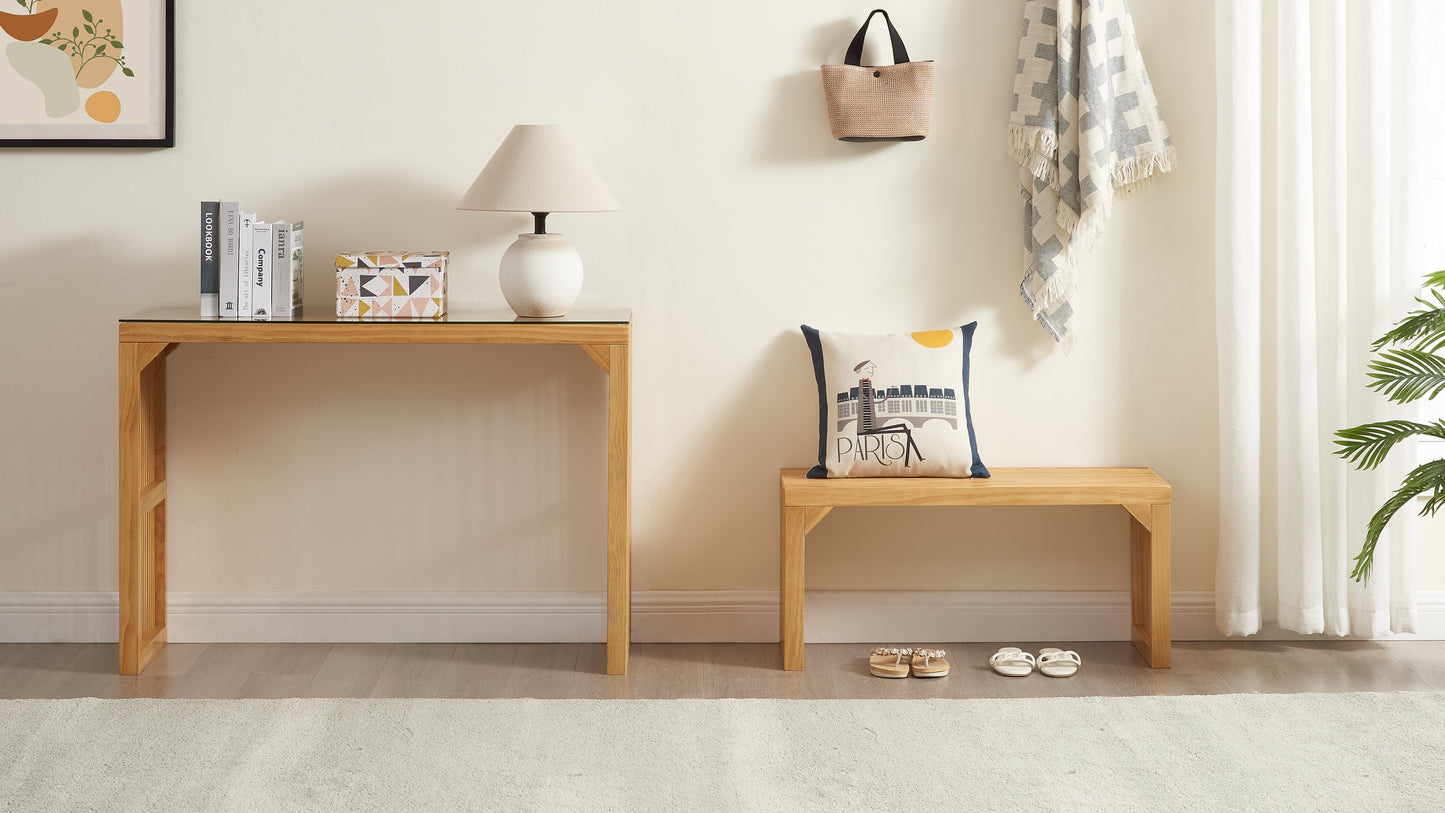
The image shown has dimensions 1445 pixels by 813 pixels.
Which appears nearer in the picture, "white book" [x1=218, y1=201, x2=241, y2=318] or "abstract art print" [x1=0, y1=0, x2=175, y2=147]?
"white book" [x1=218, y1=201, x2=241, y2=318]

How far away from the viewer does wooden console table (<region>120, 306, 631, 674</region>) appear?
2588 millimetres

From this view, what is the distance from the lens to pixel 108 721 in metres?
2.42

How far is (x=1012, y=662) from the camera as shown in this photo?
2.78m

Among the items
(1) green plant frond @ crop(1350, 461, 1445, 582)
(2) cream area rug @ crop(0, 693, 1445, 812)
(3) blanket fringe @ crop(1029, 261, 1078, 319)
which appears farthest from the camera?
(3) blanket fringe @ crop(1029, 261, 1078, 319)

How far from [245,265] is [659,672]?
1332 millimetres

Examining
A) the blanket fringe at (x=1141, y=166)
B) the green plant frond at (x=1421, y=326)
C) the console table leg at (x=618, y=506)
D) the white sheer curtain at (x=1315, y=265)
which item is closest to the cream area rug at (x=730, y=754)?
the console table leg at (x=618, y=506)

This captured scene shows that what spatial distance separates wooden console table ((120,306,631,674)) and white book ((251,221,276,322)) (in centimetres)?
8

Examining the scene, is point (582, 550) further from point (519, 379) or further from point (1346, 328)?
point (1346, 328)

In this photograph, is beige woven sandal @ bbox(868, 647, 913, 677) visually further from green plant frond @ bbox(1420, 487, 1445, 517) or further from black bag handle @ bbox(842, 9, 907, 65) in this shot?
black bag handle @ bbox(842, 9, 907, 65)

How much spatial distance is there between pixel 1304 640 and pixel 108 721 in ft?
9.17

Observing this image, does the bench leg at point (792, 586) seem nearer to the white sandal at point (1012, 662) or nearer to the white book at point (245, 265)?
the white sandal at point (1012, 662)

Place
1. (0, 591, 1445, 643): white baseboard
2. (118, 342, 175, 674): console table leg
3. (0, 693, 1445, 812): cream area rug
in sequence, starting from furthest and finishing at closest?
(0, 591, 1445, 643): white baseboard < (118, 342, 175, 674): console table leg < (0, 693, 1445, 812): cream area rug

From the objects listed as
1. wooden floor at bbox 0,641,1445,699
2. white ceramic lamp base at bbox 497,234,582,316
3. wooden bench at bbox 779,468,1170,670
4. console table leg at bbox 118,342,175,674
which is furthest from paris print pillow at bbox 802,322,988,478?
console table leg at bbox 118,342,175,674

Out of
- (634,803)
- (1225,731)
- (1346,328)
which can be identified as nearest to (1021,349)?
(1346,328)
